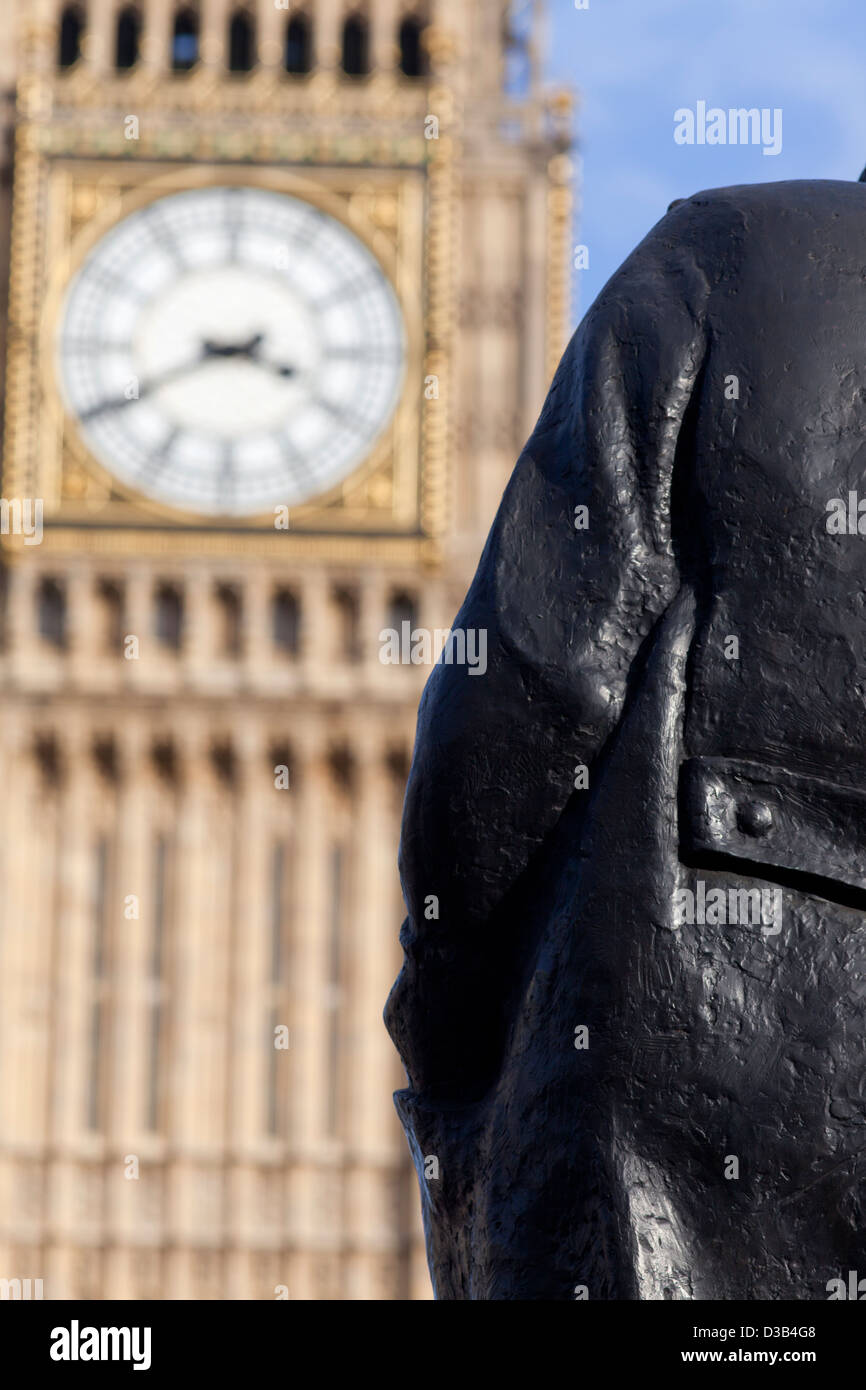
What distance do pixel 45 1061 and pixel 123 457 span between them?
161 inches

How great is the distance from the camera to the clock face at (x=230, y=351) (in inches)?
772

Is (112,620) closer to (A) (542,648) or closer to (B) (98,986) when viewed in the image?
(B) (98,986)

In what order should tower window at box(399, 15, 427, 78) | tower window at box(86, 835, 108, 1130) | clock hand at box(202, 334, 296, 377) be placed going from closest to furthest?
tower window at box(86, 835, 108, 1130) → clock hand at box(202, 334, 296, 377) → tower window at box(399, 15, 427, 78)

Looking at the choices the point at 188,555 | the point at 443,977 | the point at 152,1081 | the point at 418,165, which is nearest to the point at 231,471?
the point at 188,555

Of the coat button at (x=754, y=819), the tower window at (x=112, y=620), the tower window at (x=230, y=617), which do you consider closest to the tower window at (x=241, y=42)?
the tower window at (x=230, y=617)

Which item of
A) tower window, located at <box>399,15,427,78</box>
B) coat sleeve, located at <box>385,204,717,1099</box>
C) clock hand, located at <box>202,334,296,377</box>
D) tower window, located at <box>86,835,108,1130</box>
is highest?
tower window, located at <box>399,15,427,78</box>

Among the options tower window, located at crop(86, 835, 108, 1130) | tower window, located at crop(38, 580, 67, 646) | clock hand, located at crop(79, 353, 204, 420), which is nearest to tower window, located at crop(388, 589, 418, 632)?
clock hand, located at crop(79, 353, 204, 420)

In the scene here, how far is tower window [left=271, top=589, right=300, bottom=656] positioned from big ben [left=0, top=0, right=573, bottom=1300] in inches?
0.9

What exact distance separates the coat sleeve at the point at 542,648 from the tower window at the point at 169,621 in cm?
1762

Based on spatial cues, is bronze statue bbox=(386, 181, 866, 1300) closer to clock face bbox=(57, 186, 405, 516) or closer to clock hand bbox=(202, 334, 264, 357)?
clock face bbox=(57, 186, 405, 516)

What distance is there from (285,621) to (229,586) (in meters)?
0.47

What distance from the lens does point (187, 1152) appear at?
19.0 meters

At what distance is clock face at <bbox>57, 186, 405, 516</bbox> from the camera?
19.6 m

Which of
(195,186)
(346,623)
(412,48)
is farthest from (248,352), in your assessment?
(412,48)
